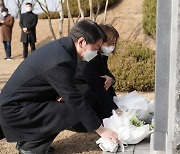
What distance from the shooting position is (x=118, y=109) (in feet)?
12.0

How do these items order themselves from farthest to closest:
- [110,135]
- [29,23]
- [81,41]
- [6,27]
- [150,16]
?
[150,16]
[6,27]
[29,23]
[110,135]
[81,41]

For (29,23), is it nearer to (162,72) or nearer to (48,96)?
(48,96)

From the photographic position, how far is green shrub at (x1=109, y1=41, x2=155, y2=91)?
5.78 m

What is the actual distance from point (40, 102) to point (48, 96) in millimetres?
83

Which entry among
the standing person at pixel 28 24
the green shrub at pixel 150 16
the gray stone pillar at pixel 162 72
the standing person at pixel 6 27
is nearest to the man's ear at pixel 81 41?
the gray stone pillar at pixel 162 72

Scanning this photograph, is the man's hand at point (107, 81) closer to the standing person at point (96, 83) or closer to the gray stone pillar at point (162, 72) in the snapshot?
the standing person at point (96, 83)

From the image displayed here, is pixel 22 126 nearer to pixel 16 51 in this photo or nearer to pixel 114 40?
pixel 114 40

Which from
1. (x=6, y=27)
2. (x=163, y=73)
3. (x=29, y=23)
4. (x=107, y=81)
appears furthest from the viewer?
(x=6, y=27)

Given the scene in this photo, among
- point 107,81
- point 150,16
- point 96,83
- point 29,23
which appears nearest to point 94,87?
point 96,83

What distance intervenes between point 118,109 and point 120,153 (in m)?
0.62

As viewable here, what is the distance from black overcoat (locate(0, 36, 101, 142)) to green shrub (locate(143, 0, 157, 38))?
9.61 metres

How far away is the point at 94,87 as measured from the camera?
147 inches

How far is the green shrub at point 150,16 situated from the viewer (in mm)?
12422

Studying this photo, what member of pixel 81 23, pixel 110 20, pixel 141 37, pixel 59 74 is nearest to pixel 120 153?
pixel 59 74
